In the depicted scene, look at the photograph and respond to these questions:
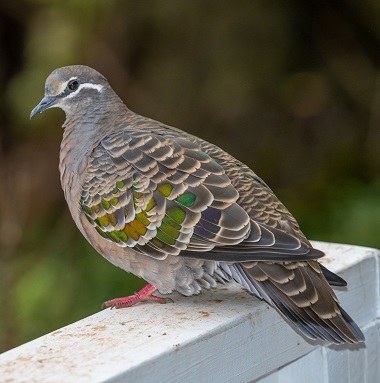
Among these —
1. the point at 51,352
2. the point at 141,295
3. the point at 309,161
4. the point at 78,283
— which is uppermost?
the point at 51,352

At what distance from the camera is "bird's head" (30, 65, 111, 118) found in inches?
124

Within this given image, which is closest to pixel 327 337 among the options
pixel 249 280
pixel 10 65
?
pixel 249 280

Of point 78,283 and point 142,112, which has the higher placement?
point 142,112

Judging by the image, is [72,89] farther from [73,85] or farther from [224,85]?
[224,85]

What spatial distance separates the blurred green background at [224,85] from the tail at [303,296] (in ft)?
9.16

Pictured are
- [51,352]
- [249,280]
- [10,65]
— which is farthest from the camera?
[10,65]

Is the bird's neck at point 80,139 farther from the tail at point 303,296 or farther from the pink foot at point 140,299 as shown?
the tail at point 303,296

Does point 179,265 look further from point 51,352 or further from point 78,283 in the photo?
point 78,283

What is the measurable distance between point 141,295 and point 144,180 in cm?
34

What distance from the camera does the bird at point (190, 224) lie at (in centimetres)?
237

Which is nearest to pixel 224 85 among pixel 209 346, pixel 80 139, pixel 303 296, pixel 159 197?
pixel 80 139

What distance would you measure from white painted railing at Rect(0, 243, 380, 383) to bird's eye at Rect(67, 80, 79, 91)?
957 millimetres

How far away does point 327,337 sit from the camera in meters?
2.28

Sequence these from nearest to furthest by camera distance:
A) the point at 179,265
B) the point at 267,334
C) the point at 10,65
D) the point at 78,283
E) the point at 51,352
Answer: the point at 51,352 → the point at 267,334 → the point at 179,265 → the point at 78,283 → the point at 10,65
